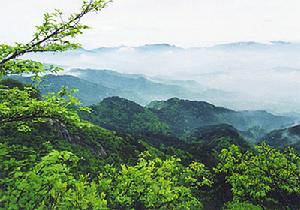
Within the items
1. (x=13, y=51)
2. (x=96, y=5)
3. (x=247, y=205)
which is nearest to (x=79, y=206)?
(x=13, y=51)

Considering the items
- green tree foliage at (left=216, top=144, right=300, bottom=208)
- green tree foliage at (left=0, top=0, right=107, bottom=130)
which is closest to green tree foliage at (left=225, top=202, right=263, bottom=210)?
green tree foliage at (left=216, top=144, right=300, bottom=208)

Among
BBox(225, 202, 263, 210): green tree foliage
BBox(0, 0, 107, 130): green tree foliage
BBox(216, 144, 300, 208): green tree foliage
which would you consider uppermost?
BBox(0, 0, 107, 130): green tree foliage

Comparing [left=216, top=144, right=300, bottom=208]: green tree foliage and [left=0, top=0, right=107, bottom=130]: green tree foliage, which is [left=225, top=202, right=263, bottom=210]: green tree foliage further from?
[left=0, top=0, right=107, bottom=130]: green tree foliage

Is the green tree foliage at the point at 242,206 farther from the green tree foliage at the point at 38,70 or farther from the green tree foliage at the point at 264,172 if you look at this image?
the green tree foliage at the point at 38,70

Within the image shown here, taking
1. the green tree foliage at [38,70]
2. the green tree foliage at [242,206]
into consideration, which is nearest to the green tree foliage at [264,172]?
the green tree foliage at [242,206]

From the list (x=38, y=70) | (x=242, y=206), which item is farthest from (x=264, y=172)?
(x=38, y=70)

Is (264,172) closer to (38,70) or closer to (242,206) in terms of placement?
(242,206)

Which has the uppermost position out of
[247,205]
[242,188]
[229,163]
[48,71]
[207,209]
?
[48,71]

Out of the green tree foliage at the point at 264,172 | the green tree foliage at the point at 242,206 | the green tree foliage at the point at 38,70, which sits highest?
the green tree foliage at the point at 38,70

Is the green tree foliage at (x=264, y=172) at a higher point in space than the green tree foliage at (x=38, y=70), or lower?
lower

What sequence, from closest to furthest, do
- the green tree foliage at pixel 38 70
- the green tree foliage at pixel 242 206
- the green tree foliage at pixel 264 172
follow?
the green tree foliage at pixel 38 70 → the green tree foliage at pixel 264 172 → the green tree foliage at pixel 242 206

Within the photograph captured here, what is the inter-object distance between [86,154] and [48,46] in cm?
8129

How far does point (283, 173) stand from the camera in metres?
22.5

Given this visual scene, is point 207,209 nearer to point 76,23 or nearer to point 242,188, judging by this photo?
point 242,188
